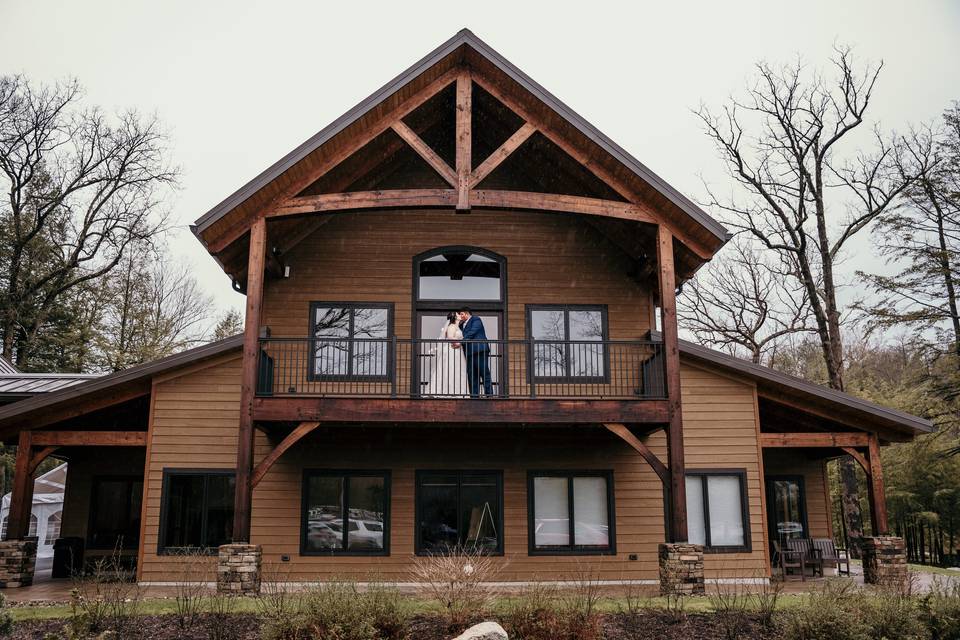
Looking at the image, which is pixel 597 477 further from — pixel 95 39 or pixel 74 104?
pixel 95 39

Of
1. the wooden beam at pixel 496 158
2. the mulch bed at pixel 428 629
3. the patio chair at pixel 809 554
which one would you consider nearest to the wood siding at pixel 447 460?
the patio chair at pixel 809 554

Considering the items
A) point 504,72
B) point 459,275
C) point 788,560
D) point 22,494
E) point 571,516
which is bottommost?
point 788,560

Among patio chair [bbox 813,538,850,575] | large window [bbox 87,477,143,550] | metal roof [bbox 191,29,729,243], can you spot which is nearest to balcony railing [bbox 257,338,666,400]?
metal roof [bbox 191,29,729,243]

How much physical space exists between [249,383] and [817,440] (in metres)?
10.0

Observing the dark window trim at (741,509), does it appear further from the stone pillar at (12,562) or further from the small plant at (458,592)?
the stone pillar at (12,562)

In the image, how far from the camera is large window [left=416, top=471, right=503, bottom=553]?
14.8 metres

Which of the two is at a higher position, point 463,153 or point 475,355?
point 463,153

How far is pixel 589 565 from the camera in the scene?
13781 mm

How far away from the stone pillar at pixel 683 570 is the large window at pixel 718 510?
2.50 meters

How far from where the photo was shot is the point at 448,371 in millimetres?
14648

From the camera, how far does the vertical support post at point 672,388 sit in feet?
41.5

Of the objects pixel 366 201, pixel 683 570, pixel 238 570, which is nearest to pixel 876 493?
pixel 683 570

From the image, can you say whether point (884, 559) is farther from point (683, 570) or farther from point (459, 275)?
point (459, 275)

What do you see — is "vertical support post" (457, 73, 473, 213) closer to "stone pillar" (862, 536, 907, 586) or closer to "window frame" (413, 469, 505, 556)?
"window frame" (413, 469, 505, 556)
